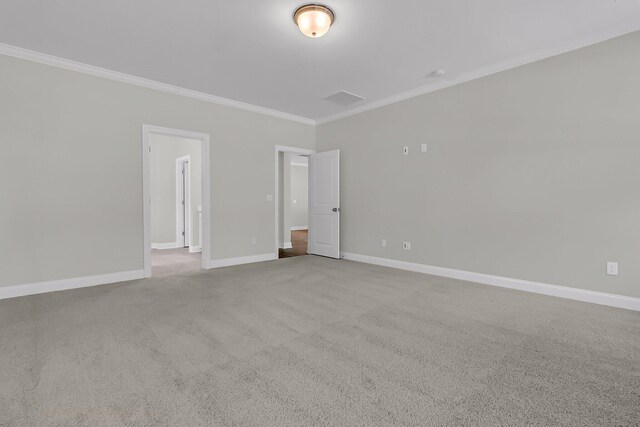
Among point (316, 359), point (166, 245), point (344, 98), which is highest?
point (344, 98)

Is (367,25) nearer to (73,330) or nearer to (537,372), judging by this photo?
(537,372)

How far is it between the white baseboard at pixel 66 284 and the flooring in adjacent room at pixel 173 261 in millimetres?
446

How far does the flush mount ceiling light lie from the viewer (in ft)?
8.74

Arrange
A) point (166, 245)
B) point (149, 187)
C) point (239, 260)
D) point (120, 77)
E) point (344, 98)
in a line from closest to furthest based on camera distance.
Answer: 1. point (120, 77)
2. point (149, 187)
3. point (344, 98)
4. point (239, 260)
5. point (166, 245)

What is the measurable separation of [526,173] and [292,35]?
3.10 meters

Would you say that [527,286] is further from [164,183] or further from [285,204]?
[164,183]

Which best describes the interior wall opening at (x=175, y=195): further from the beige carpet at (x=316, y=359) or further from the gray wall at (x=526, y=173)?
the gray wall at (x=526, y=173)

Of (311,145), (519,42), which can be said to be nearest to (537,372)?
(519,42)

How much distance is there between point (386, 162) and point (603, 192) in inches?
109

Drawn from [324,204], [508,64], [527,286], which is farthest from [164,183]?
[527,286]

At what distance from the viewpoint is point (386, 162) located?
5.13m

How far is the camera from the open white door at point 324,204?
19.0 ft

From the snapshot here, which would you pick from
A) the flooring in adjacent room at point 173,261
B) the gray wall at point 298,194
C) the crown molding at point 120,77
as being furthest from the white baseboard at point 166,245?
the gray wall at point 298,194

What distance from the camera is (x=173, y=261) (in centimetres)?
561
